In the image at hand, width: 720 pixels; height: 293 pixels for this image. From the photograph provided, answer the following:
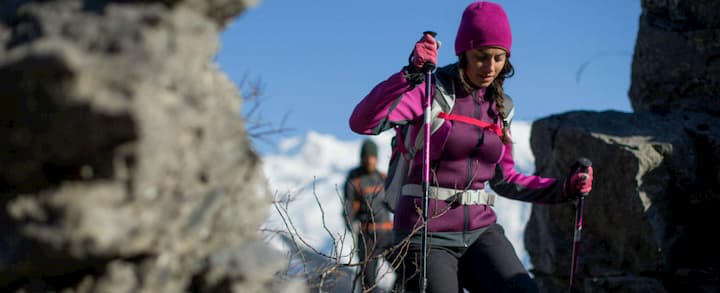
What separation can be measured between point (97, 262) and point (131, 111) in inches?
18.8

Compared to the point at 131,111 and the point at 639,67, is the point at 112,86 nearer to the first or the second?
the point at 131,111

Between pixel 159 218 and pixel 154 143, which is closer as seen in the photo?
pixel 154 143

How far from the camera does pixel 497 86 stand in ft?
15.3

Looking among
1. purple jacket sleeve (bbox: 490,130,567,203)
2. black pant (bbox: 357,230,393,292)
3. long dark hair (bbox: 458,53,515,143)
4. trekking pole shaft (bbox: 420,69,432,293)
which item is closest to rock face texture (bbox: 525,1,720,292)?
black pant (bbox: 357,230,393,292)

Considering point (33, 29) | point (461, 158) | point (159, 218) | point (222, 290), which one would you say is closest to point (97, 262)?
point (159, 218)

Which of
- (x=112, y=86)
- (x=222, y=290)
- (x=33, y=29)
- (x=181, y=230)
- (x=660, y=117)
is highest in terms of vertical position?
(x=660, y=117)

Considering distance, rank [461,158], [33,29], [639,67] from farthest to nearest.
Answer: [639,67] → [461,158] → [33,29]

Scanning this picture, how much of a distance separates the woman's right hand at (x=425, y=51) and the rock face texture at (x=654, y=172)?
3319 millimetres

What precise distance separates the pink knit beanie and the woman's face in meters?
0.03

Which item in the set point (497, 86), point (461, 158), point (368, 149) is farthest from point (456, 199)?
point (368, 149)

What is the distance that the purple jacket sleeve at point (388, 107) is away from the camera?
14.0 ft

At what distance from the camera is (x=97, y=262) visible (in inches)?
83.9

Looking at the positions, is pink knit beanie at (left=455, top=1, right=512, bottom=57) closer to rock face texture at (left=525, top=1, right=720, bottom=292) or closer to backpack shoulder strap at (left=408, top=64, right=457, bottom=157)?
backpack shoulder strap at (left=408, top=64, right=457, bottom=157)

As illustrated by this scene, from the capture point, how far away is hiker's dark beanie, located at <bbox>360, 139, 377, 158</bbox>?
1000 cm
